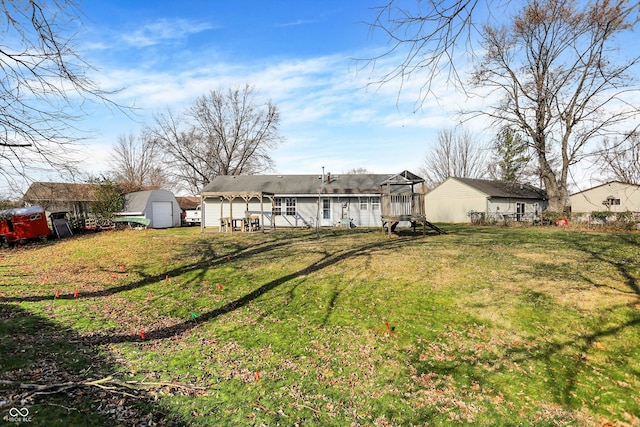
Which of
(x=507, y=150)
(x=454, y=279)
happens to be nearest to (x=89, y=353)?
(x=454, y=279)

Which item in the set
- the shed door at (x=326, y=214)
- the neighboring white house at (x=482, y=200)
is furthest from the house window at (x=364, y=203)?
the neighboring white house at (x=482, y=200)

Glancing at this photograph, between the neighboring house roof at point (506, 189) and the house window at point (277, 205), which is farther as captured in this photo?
the neighboring house roof at point (506, 189)

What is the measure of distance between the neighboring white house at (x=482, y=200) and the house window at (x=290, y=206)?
15321 millimetres

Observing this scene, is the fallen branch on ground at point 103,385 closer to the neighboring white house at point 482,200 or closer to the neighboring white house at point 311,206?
the neighboring white house at point 311,206

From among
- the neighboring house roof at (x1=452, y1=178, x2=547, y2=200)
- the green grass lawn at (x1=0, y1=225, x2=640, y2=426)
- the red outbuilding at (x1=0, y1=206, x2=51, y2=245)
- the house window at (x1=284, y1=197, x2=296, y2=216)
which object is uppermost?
the neighboring house roof at (x1=452, y1=178, x2=547, y2=200)

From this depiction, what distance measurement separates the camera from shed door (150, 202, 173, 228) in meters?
26.8

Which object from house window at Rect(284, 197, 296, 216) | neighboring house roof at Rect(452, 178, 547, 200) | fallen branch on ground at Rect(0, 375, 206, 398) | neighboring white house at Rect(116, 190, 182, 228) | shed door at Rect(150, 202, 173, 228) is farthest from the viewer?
neighboring house roof at Rect(452, 178, 547, 200)

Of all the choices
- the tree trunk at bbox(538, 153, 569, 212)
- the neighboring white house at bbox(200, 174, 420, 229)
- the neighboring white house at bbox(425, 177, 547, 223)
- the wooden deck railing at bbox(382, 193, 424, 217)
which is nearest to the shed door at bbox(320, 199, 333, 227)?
the neighboring white house at bbox(200, 174, 420, 229)

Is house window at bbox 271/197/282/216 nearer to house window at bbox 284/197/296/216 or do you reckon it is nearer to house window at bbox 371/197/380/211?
house window at bbox 284/197/296/216

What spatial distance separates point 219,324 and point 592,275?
30.6ft

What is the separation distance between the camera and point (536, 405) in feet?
14.8

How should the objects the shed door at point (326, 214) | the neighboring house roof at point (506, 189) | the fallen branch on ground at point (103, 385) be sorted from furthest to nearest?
1. the neighboring house roof at point (506, 189)
2. the shed door at point (326, 214)
3. the fallen branch on ground at point (103, 385)

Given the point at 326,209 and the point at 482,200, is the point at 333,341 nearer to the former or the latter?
the point at 326,209

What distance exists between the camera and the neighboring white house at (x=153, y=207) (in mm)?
25900
